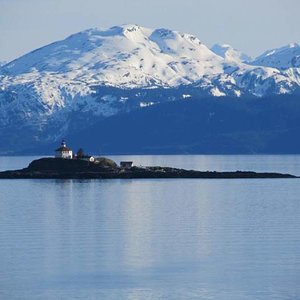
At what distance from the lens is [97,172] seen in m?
164

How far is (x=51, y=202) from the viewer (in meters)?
117

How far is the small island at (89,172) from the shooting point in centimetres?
16462

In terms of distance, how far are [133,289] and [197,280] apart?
3833mm

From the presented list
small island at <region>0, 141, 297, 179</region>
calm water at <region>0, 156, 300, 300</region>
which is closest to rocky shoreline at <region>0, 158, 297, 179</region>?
small island at <region>0, 141, 297, 179</region>

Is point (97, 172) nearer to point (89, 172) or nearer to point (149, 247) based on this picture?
point (89, 172)

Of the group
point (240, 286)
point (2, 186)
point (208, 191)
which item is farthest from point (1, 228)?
point (2, 186)

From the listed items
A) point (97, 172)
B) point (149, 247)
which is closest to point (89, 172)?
point (97, 172)

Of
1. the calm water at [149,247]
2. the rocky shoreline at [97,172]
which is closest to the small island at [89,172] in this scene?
the rocky shoreline at [97,172]

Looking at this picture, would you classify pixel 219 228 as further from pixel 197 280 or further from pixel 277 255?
pixel 197 280

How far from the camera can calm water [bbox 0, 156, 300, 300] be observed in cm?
6275

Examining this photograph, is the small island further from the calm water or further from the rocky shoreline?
the calm water

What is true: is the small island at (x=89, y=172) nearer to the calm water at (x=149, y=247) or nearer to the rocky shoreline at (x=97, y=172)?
the rocky shoreline at (x=97, y=172)

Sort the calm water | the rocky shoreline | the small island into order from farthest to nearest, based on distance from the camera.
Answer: the small island
the rocky shoreline
the calm water

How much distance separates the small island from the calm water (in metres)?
38.1
